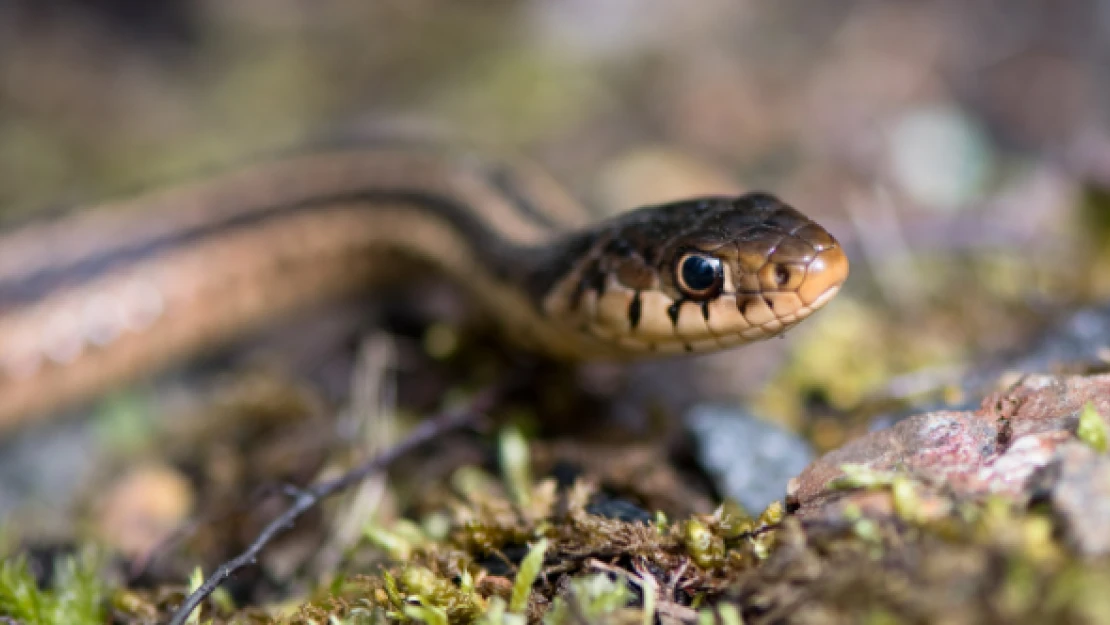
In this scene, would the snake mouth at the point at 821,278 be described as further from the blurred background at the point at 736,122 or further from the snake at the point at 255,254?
the snake at the point at 255,254

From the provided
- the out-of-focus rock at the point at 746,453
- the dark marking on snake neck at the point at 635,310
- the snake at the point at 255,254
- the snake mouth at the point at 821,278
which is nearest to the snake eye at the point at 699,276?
the dark marking on snake neck at the point at 635,310

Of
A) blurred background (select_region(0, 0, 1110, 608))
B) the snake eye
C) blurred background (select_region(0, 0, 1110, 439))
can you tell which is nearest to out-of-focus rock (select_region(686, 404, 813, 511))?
blurred background (select_region(0, 0, 1110, 608))

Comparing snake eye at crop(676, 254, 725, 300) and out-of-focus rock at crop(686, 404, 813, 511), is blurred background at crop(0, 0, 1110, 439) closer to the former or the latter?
out-of-focus rock at crop(686, 404, 813, 511)

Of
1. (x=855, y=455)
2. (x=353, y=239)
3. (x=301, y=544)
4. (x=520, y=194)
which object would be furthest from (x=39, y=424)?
(x=855, y=455)

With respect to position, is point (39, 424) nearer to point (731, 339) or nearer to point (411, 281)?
point (411, 281)

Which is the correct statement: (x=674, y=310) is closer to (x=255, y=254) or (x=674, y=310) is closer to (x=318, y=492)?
(x=318, y=492)

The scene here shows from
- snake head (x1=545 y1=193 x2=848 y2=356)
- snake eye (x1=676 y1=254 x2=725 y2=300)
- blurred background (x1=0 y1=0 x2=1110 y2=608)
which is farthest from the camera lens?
blurred background (x1=0 y1=0 x2=1110 y2=608)
